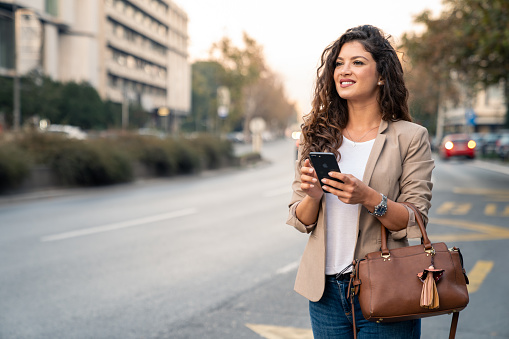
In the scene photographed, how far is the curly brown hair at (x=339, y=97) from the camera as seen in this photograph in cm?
235

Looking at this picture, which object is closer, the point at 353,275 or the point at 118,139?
the point at 353,275

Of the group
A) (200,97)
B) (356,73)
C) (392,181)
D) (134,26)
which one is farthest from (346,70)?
(200,97)

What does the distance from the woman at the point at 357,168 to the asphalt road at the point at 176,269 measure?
99.0 inches

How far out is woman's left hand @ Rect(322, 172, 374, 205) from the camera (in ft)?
6.64

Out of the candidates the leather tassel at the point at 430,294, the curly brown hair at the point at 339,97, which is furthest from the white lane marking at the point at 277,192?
the leather tassel at the point at 430,294

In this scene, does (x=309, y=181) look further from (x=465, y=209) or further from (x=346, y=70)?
(x=465, y=209)

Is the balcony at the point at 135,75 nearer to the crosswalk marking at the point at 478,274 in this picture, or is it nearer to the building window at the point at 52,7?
the building window at the point at 52,7

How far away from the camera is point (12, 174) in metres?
14.8

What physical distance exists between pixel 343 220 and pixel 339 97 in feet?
1.70

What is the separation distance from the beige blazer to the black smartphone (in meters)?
0.29

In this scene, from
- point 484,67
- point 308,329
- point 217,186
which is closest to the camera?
point 308,329

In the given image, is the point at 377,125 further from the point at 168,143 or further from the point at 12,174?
the point at 168,143

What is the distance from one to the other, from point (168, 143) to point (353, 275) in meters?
22.4

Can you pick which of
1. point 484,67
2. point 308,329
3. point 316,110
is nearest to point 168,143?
point 484,67
